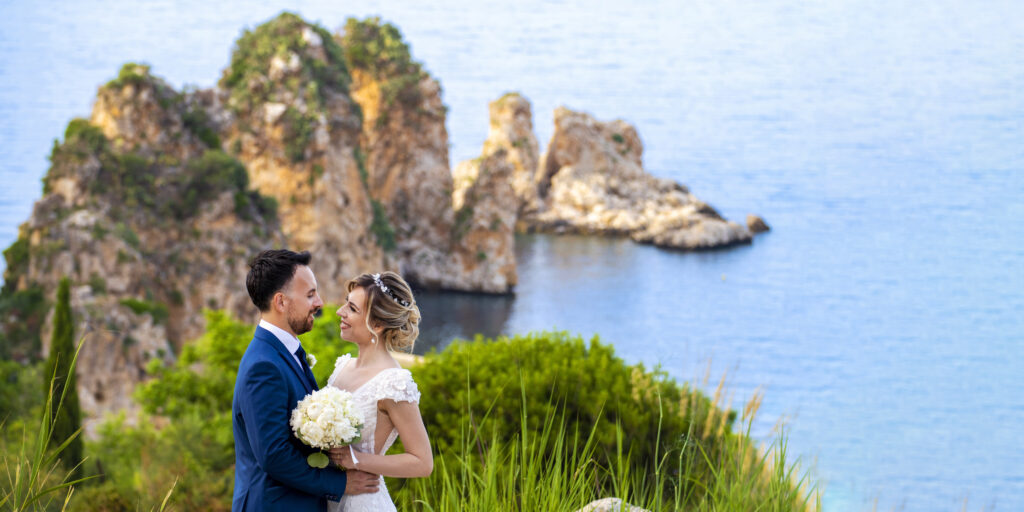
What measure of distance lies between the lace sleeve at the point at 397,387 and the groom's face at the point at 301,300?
1.43ft

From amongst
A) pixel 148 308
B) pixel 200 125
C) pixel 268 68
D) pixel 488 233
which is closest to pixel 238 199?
pixel 200 125

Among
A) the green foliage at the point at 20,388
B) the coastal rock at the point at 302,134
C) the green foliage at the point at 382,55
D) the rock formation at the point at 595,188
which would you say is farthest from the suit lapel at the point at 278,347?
the rock formation at the point at 595,188

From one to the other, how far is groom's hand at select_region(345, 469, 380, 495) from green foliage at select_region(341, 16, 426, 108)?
60016 mm

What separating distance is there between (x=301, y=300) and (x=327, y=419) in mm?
554

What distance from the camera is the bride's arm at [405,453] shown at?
4.14 metres

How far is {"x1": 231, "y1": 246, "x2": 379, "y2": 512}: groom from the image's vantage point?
3869mm

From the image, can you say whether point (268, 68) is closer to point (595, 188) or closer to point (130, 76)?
point (130, 76)

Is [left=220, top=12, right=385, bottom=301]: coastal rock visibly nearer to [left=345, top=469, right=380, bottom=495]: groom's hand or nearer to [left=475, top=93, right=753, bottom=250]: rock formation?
[left=475, top=93, right=753, bottom=250]: rock formation

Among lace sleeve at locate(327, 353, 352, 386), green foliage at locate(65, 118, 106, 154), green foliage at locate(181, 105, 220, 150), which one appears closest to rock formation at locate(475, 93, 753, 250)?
green foliage at locate(181, 105, 220, 150)

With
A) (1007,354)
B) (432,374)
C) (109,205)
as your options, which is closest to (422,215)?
(109,205)

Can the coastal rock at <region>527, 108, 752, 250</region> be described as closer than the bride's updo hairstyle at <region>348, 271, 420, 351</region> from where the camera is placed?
No

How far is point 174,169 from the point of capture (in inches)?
1463

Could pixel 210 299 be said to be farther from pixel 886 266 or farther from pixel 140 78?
pixel 886 266

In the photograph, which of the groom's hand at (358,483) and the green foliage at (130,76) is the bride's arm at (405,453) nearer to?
the groom's hand at (358,483)
